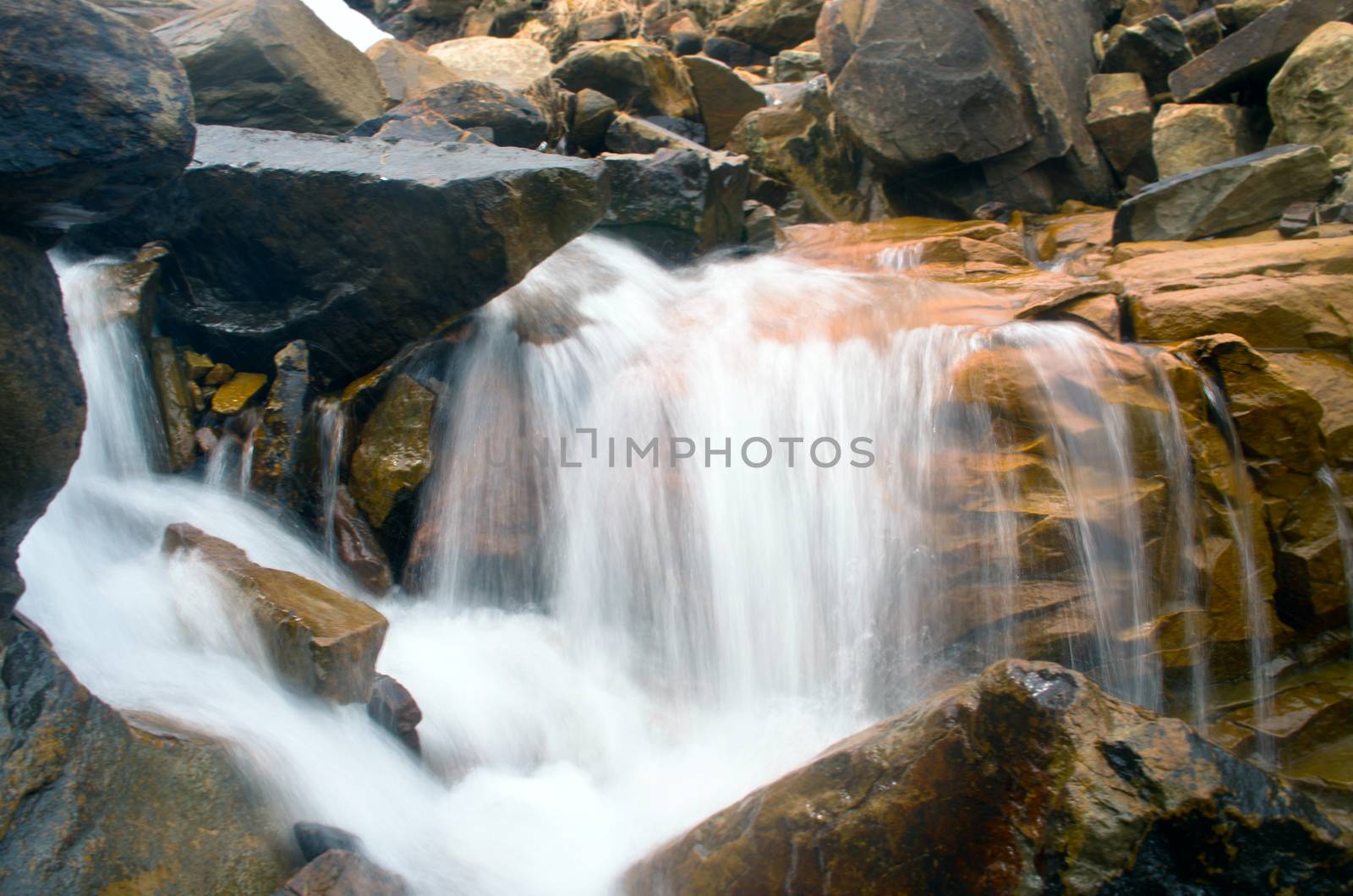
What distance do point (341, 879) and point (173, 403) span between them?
124 inches

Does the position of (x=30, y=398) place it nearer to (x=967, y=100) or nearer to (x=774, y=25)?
(x=967, y=100)

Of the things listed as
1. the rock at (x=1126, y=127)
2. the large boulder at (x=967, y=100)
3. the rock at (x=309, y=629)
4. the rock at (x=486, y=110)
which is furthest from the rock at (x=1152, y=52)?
the rock at (x=309, y=629)

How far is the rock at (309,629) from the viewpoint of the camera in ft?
10.6

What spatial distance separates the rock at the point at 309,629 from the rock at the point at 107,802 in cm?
49

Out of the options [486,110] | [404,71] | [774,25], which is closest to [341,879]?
[486,110]

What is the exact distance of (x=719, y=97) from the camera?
10391 mm

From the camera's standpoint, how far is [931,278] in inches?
250

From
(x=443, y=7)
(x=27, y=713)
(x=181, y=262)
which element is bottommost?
(x=27, y=713)

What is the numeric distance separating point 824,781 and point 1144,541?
211 cm

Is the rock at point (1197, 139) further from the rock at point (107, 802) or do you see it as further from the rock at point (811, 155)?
the rock at point (107, 802)

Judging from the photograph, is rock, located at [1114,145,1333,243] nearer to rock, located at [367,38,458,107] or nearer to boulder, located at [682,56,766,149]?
boulder, located at [682,56,766,149]

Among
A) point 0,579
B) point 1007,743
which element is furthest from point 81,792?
point 1007,743

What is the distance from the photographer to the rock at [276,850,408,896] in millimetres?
2516

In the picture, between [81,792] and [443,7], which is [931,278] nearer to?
[81,792]
